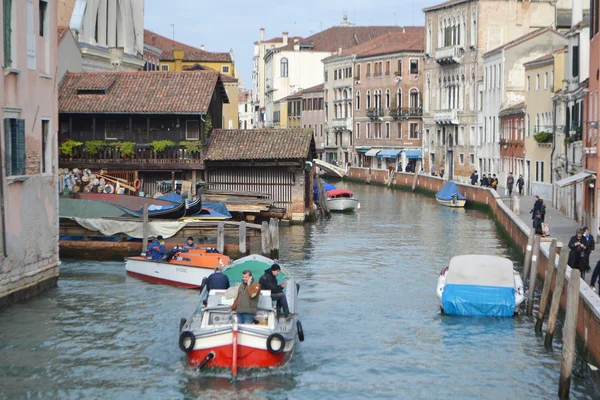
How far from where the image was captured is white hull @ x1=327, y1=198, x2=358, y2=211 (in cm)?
4734

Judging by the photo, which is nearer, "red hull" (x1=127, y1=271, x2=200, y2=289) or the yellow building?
"red hull" (x1=127, y1=271, x2=200, y2=289)

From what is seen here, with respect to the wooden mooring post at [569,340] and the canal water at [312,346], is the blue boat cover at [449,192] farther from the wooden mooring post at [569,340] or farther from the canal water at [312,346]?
the wooden mooring post at [569,340]

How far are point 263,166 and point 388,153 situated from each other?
41.3m

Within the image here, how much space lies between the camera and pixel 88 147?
37.4 m

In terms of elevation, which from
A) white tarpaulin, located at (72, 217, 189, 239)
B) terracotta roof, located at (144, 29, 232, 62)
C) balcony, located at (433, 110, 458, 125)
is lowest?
white tarpaulin, located at (72, 217, 189, 239)

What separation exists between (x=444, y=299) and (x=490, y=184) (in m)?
32.1

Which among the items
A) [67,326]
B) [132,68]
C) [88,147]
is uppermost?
[132,68]

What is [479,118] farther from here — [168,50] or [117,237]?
[117,237]

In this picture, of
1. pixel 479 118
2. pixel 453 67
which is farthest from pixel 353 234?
pixel 453 67

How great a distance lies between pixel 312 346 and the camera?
61.5 feet

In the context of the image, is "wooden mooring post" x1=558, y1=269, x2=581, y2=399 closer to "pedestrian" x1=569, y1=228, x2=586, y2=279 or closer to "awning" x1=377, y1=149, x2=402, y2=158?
"pedestrian" x1=569, y1=228, x2=586, y2=279

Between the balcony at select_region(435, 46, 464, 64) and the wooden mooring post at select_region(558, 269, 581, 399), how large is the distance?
2083 inches

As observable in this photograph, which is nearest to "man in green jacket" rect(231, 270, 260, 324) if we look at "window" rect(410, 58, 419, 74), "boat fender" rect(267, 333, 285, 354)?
"boat fender" rect(267, 333, 285, 354)

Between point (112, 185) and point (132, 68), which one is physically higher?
point (132, 68)
